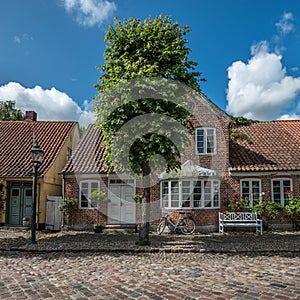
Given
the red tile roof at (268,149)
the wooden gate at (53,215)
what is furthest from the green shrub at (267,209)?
the wooden gate at (53,215)

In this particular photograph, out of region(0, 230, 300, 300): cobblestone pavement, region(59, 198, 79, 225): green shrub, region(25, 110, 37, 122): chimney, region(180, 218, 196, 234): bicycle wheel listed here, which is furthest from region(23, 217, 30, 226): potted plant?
region(25, 110, 37, 122): chimney

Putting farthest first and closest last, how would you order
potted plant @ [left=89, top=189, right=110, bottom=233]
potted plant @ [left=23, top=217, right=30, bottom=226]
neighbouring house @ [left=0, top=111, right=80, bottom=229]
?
neighbouring house @ [left=0, top=111, right=80, bottom=229]
potted plant @ [left=23, top=217, right=30, bottom=226]
potted plant @ [left=89, top=189, right=110, bottom=233]

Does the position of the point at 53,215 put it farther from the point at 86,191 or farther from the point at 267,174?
the point at 267,174

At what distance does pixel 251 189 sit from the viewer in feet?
58.8

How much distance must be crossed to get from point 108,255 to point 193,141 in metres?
9.51

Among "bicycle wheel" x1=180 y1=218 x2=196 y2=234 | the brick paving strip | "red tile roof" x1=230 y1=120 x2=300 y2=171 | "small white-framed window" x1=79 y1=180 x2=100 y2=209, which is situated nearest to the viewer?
the brick paving strip

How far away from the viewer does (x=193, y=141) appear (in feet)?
61.3

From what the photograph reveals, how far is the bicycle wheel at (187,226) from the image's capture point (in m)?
16.5

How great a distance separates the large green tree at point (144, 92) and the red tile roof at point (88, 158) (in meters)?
5.23

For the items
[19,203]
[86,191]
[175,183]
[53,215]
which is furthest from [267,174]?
[19,203]

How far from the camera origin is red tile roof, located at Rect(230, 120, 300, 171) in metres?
17.7

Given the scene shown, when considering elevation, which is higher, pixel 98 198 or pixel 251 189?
pixel 251 189

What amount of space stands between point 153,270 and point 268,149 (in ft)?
42.8

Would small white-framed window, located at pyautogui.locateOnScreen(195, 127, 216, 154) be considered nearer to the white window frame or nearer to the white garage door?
the white window frame
